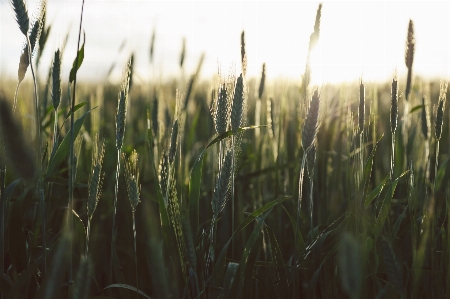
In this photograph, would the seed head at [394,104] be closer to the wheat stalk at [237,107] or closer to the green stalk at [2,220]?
the wheat stalk at [237,107]

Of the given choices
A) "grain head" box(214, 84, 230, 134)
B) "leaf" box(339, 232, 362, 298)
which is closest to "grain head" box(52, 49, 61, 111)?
"grain head" box(214, 84, 230, 134)

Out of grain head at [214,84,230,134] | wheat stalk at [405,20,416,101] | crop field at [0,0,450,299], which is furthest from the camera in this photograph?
wheat stalk at [405,20,416,101]

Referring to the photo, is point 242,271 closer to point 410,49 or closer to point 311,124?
point 311,124

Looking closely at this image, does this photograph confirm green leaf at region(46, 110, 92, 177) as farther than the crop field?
Yes

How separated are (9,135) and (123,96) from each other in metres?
0.27

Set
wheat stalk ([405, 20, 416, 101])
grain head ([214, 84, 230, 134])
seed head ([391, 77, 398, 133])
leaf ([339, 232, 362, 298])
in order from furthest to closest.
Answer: wheat stalk ([405, 20, 416, 101])
seed head ([391, 77, 398, 133])
grain head ([214, 84, 230, 134])
leaf ([339, 232, 362, 298])

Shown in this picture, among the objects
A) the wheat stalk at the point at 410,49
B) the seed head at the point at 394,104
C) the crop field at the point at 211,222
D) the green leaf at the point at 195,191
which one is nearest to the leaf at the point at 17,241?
the crop field at the point at 211,222

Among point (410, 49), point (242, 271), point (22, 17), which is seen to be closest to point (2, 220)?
point (22, 17)

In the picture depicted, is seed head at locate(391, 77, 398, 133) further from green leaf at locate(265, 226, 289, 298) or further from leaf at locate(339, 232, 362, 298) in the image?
leaf at locate(339, 232, 362, 298)

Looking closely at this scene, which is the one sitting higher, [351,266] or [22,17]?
[22,17]

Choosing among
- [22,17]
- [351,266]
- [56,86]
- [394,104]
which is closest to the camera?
[351,266]

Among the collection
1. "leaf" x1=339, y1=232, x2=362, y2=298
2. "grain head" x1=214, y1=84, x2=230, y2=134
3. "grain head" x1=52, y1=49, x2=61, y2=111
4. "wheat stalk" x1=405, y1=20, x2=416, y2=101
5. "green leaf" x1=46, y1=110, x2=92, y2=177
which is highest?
"wheat stalk" x1=405, y1=20, x2=416, y2=101

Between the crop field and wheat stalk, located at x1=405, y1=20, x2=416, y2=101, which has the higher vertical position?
wheat stalk, located at x1=405, y1=20, x2=416, y2=101

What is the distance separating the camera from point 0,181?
1.36m
